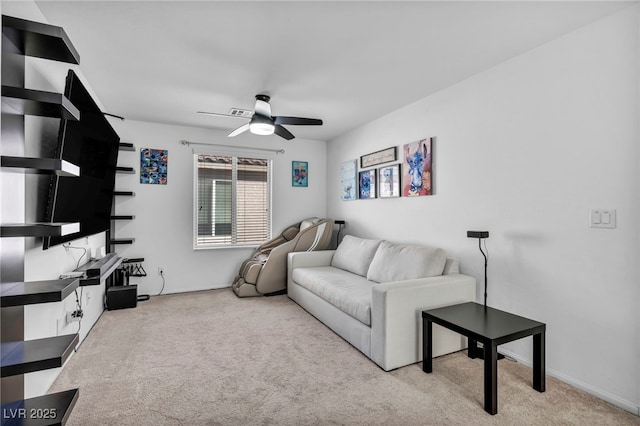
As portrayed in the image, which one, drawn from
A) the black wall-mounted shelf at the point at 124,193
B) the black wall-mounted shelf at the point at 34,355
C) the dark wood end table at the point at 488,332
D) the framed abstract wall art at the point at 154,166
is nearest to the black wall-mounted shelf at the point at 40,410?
the black wall-mounted shelf at the point at 34,355

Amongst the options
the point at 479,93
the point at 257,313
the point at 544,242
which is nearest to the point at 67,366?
the point at 257,313

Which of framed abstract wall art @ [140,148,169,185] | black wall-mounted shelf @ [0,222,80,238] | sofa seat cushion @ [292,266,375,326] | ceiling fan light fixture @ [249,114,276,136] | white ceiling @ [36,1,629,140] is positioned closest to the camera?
black wall-mounted shelf @ [0,222,80,238]

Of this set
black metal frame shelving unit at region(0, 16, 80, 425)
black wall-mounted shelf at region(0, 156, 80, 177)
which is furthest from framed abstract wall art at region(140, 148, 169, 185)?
black wall-mounted shelf at region(0, 156, 80, 177)

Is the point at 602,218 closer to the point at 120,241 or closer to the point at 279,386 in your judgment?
the point at 279,386

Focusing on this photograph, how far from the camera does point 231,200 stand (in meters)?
5.01

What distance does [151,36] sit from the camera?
230cm

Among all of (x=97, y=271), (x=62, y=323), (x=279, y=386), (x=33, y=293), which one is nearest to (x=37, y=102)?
(x=33, y=293)

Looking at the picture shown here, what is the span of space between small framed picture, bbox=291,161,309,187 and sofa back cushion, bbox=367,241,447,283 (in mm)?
2228

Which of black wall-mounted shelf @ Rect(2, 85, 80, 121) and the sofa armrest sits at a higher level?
black wall-mounted shelf @ Rect(2, 85, 80, 121)

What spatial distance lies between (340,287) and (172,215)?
2.79m

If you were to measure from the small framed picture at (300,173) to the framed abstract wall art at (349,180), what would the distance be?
2.17ft

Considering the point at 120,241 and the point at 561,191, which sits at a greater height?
the point at 561,191

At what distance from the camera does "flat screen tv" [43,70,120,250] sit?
186 cm

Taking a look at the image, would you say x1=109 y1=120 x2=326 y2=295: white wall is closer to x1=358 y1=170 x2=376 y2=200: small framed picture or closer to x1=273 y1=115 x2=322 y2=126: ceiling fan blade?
x1=358 y1=170 x2=376 y2=200: small framed picture
